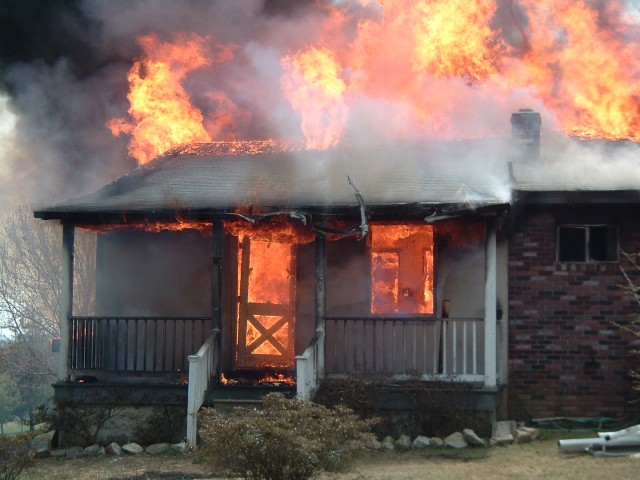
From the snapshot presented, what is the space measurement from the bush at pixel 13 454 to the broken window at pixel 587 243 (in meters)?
7.68

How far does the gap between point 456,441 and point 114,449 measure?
4665mm

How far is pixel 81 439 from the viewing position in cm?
1275

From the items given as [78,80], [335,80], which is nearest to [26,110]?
[78,80]

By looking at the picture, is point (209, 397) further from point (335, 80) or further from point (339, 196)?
point (335, 80)

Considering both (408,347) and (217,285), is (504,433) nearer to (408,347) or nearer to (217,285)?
(408,347)

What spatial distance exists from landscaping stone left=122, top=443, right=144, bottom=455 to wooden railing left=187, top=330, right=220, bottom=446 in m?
0.90

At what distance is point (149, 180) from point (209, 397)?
13.0ft

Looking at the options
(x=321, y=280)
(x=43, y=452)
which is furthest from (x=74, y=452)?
(x=321, y=280)

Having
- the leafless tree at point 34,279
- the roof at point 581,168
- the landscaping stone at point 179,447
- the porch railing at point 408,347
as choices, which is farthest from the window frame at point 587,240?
the leafless tree at point 34,279

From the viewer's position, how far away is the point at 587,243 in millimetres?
12812

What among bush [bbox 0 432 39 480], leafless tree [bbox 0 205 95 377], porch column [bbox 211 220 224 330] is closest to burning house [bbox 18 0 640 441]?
porch column [bbox 211 220 224 330]

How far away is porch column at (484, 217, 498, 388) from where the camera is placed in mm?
12102

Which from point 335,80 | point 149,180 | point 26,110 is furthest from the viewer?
point 26,110

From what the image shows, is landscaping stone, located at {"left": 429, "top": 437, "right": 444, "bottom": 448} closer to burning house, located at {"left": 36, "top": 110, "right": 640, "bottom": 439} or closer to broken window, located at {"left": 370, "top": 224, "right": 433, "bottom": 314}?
burning house, located at {"left": 36, "top": 110, "right": 640, "bottom": 439}
